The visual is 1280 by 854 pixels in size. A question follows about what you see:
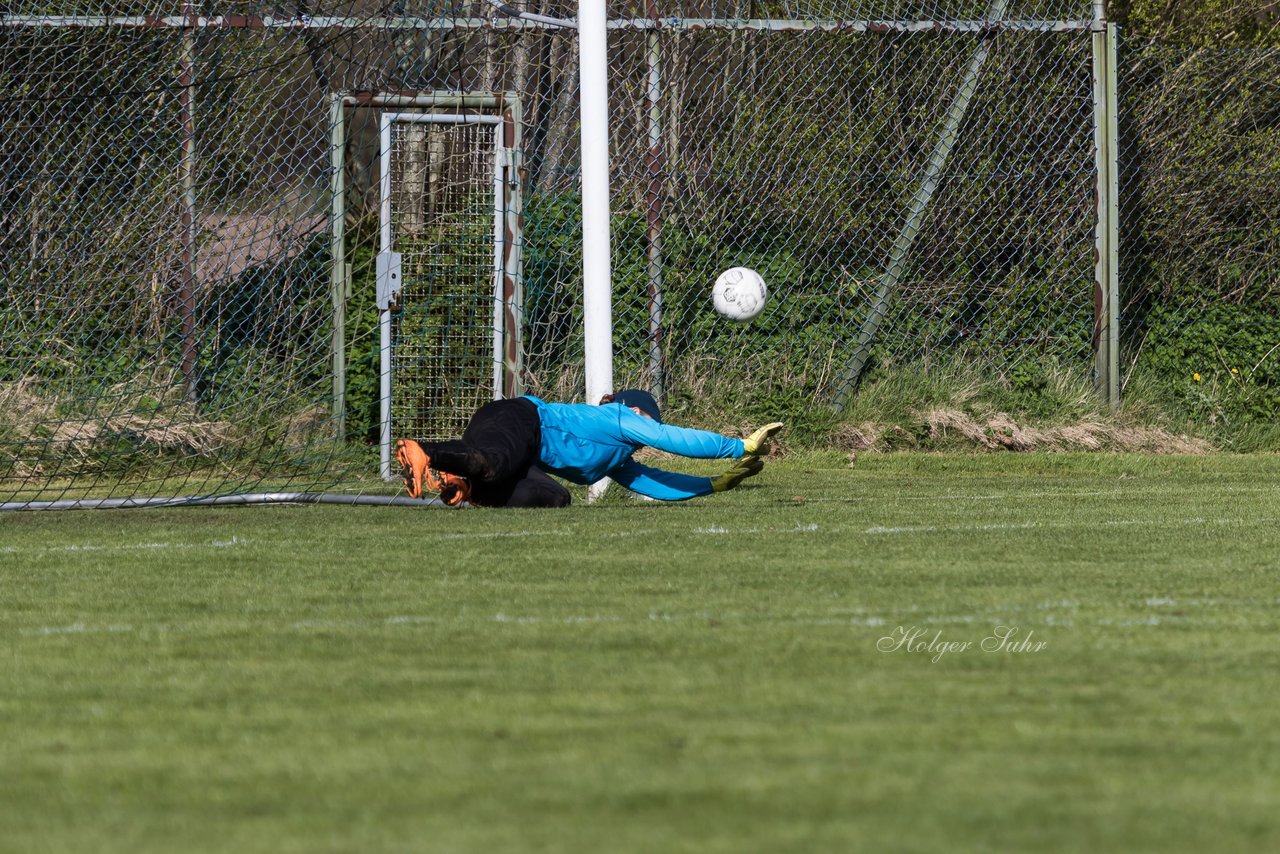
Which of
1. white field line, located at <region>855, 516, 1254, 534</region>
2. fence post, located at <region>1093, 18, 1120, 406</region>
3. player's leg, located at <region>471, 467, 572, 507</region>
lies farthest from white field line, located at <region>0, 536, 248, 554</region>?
fence post, located at <region>1093, 18, 1120, 406</region>

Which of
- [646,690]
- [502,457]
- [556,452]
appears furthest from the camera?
[556,452]

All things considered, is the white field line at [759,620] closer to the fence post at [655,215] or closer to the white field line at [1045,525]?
the white field line at [1045,525]

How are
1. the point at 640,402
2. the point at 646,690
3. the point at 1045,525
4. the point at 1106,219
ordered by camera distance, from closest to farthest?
the point at 646,690 → the point at 1045,525 → the point at 640,402 → the point at 1106,219

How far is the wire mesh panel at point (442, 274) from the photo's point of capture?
34.5ft

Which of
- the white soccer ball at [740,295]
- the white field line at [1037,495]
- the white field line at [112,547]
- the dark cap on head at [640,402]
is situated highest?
the white soccer ball at [740,295]

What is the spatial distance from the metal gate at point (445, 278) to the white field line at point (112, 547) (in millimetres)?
3435

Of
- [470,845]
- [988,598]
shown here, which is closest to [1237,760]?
[470,845]

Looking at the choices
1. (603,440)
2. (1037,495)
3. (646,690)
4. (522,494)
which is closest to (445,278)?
(522,494)

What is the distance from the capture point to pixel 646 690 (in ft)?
12.4

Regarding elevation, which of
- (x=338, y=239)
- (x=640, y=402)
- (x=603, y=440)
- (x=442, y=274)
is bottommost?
(x=603, y=440)

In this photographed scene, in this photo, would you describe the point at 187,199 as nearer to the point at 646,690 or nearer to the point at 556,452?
the point at 556,452

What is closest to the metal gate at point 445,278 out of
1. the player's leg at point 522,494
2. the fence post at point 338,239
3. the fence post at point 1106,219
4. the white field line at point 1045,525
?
the fence post at point 338,239

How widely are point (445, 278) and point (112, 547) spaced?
4.13 meters

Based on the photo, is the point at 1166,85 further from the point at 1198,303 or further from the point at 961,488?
the point at 961,488
